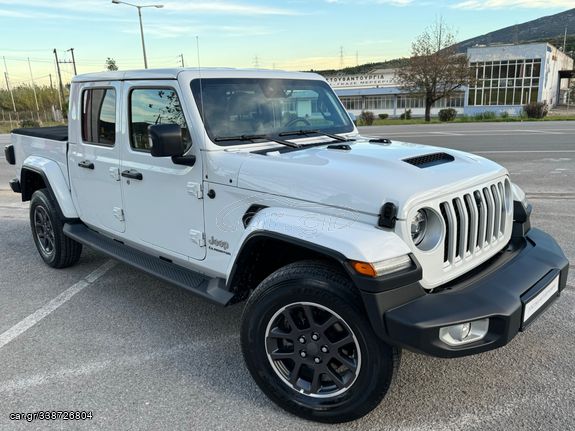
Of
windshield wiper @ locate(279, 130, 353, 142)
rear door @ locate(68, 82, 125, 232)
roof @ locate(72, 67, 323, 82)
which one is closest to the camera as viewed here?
roof @ locate(72, 67, 323, 82)

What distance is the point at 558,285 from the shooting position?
3.02m

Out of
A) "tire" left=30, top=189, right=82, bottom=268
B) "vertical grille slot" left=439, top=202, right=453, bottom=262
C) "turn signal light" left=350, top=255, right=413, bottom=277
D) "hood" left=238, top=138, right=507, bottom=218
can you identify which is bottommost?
"tire" left=30, top=189, right=82, bottom=268

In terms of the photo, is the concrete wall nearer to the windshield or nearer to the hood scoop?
the windshield

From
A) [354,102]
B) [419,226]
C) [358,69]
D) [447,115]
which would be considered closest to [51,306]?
[419,226]

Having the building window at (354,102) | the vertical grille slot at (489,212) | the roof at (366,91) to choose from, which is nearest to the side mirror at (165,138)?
the vertical grille slot at (489,212)

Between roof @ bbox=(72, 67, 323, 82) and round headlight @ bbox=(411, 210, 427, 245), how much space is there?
1830 mm

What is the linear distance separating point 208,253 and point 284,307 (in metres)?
0.89

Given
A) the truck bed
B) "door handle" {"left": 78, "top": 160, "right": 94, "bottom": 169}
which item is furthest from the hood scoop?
the truck bed

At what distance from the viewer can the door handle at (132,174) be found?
12.3ft

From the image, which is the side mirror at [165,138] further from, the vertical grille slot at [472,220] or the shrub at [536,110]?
the shrub at [536,110]

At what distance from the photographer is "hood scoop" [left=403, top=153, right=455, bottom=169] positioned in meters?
2.97

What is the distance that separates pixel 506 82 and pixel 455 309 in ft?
201

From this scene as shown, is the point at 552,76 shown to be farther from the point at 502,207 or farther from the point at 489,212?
the point at 489,212

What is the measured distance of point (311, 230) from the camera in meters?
2.57
